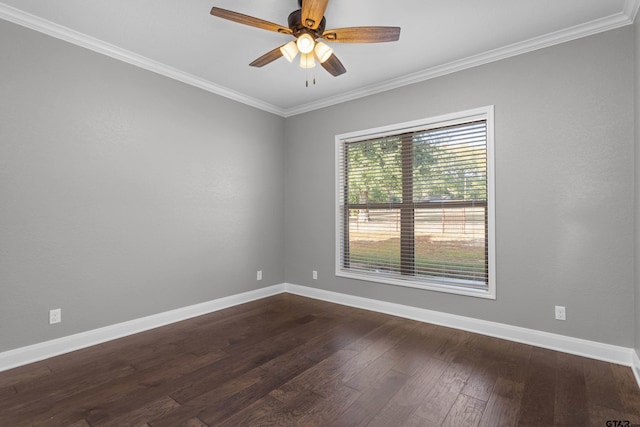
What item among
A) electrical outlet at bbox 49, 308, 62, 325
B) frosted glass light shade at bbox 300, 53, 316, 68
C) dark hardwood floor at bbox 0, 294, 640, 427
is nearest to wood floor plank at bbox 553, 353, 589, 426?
dark hardwood floor at bbox 0, 294, 640, 427

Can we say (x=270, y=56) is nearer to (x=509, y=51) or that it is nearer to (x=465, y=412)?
(x=509, y=51)

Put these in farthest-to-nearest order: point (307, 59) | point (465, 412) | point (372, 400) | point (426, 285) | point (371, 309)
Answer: point (371, 309)
point (426, 285)
point (307, 59)
point (372, 400)
point (465, 412)

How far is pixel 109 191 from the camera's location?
293 cm

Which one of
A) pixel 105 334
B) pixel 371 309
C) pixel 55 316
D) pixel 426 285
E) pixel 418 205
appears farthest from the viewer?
pixel 371 309

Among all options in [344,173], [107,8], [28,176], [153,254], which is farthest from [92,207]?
[344,173]

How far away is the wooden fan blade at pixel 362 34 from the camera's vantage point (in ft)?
7.06

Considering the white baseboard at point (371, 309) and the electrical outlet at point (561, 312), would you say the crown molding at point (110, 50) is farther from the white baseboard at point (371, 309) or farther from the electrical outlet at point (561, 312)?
the electrical outlet at point (561, 312)

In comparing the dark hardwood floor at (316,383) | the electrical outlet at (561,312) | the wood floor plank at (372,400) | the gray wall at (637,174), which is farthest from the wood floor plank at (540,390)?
the wood floor plank at (372,400)

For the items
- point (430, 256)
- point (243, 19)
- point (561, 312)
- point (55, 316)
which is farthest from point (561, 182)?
point (55, 316)

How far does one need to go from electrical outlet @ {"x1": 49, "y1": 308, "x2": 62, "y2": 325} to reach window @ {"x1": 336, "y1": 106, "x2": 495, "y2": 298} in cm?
285

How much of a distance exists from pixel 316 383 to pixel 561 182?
2.59 metres

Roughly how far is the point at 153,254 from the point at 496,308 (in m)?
3.45

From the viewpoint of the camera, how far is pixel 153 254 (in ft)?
10.7

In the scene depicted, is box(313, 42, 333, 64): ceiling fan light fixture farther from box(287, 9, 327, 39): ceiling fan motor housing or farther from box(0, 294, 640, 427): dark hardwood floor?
box(0, 294, 640, 427): dark hardwood floor
